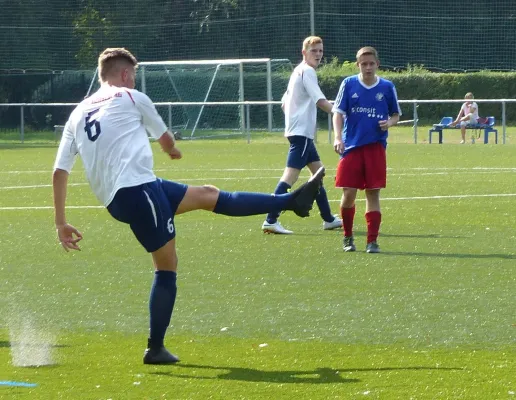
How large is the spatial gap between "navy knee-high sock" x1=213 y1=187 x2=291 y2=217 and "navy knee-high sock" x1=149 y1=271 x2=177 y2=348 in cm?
60

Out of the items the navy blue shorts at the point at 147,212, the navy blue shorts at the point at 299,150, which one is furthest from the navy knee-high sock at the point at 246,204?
the navy blue shorts at the point at 299,150

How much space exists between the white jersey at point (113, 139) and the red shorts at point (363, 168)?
4472 mm

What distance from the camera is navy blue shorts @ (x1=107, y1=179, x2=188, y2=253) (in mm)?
6281

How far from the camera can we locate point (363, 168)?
10703 millimetres

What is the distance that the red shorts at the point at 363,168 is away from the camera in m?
10.6

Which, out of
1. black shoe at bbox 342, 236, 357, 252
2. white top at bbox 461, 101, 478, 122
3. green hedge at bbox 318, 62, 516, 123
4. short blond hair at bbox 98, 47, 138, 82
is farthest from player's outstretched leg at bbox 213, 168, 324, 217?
green hedge at bbox 318, 62, 516, 123

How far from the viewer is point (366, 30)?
4812cm

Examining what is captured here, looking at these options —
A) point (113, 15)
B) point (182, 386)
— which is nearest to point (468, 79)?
point (113, 15)

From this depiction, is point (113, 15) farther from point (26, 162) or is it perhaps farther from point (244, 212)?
point (244, 212)

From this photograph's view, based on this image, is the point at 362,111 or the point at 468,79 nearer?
the point at 362,111

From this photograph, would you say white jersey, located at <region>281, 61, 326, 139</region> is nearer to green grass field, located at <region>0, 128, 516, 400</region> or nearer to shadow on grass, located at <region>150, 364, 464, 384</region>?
green grass field, located at <region>0, 128, 516, 400</region>

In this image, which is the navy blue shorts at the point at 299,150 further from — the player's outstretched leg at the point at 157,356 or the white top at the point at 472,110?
the white top at the point at 472,110

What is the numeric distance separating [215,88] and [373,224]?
32345mm

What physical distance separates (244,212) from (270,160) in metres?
16.9
